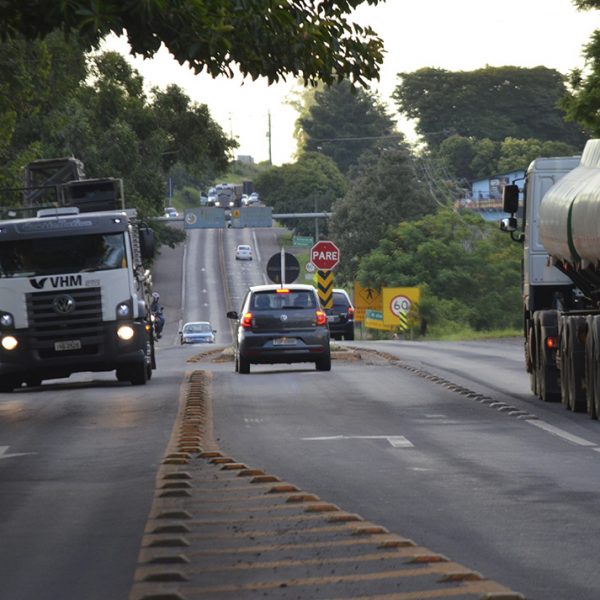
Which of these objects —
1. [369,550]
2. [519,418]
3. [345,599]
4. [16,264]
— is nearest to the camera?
[345,599]

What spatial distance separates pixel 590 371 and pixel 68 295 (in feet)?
34.3

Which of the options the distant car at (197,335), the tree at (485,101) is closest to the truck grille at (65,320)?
the distant car at (197,335)

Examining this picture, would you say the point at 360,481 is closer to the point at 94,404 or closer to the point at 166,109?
the point at 94,404

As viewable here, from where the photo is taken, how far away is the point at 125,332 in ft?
92.2

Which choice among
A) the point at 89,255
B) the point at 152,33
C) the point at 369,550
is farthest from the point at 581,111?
the point at 369,550

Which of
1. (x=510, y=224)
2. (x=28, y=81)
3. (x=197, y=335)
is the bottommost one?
(x=197, y=335)

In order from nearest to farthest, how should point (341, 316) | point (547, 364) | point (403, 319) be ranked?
1. point (547, 364)
2. point (341, 316)
3. point (403, 319)

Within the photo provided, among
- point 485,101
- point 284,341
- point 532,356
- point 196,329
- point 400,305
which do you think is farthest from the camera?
point 485,101

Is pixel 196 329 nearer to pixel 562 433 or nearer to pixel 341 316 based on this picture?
pixel 341 316

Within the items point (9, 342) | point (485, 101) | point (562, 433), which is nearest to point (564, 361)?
point (562, 433)

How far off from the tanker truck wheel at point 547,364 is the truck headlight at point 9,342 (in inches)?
352

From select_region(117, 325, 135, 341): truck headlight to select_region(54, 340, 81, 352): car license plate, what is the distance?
672 mm

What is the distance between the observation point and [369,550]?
8.90 meters

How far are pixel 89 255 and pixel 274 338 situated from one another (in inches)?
212
